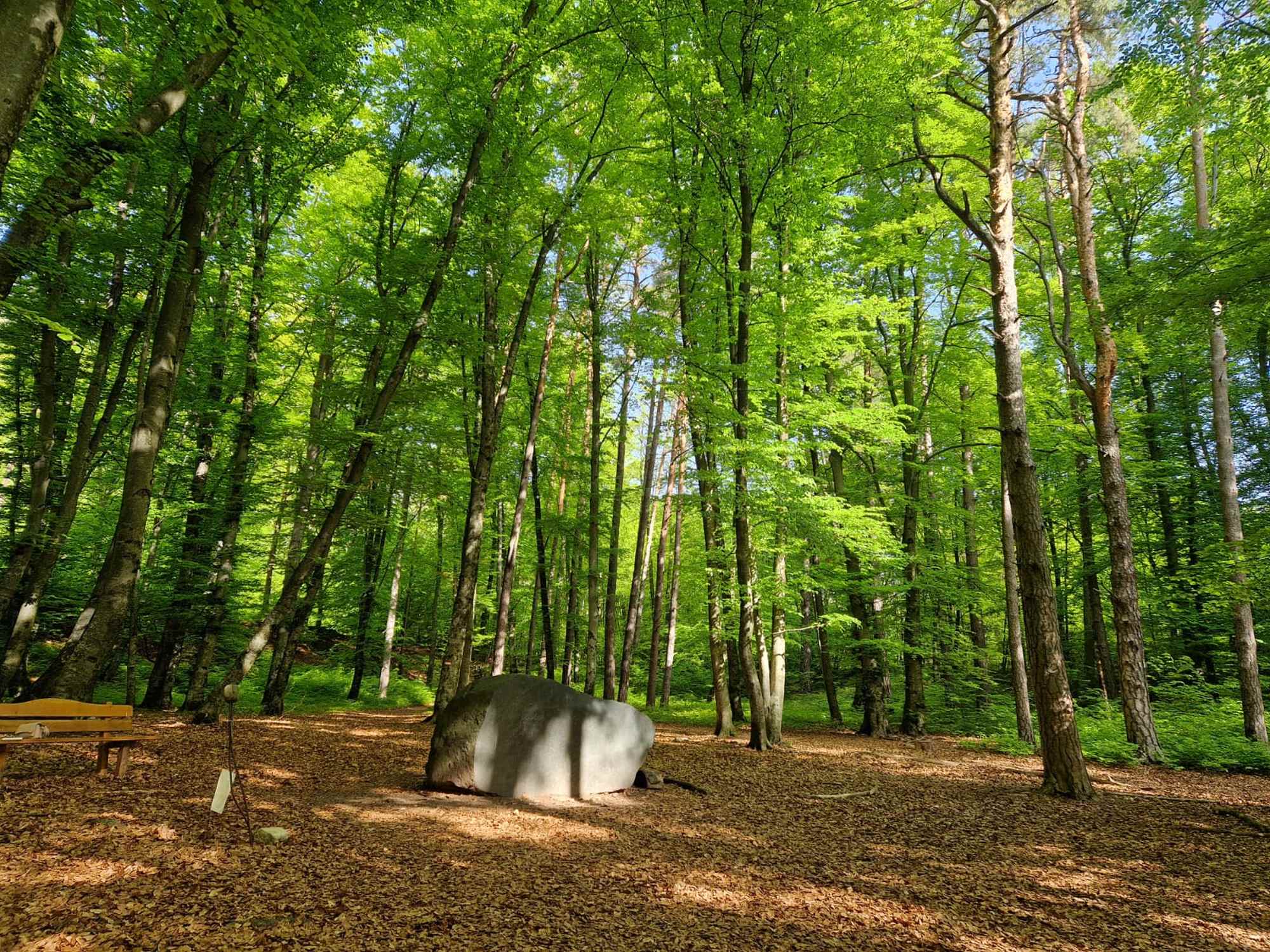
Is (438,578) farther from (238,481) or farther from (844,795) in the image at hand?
(844,795)

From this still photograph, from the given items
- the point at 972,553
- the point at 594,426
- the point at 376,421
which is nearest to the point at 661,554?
the point at 594,426

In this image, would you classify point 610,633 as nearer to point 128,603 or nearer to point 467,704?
point 467,704

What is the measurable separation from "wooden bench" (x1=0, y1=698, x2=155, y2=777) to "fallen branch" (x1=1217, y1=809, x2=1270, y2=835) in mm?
10153

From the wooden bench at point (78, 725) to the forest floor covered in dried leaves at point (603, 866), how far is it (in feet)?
0.91

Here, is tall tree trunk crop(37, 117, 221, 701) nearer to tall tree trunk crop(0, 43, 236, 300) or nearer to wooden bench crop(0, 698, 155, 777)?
wooden bench crop(0, 698, 155, 777)

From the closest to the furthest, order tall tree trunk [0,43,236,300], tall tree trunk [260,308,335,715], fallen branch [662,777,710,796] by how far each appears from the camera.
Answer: tall tree trunk [0,43,236,300] < fallen branch [662,777,710,796] < tall tree trunk [260,308,335,715]

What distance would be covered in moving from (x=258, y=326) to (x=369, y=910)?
35.3 feet

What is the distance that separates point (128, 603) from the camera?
6.80m

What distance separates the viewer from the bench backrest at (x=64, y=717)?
4902 millimetres

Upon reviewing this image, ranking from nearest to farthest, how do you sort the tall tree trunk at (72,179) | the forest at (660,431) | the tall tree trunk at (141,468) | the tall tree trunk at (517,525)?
1. the forest at (660,431)
2. the tall tree trunk at (72,179)
3. the tall tree trunk at (141,468)
4. the tall tree trunk at (517,525)

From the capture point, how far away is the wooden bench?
4.83m

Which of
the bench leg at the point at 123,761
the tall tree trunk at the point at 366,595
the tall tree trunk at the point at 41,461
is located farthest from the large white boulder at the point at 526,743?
the tall tree trunk at the point at 366,595

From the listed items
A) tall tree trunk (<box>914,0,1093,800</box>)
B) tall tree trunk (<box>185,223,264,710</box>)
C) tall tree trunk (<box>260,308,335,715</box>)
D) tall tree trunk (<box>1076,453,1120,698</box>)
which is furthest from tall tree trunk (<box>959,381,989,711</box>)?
tall tree trunk (<box>185,223,264,710</box>)

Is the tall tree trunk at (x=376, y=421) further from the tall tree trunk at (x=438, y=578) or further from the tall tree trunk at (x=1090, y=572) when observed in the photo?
the tall tree trunk at (x=1090, y=572)
